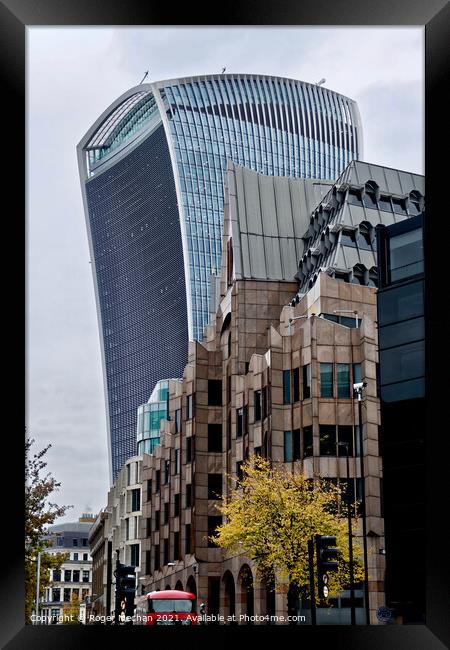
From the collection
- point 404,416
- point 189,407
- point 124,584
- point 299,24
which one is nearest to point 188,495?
point 189,407

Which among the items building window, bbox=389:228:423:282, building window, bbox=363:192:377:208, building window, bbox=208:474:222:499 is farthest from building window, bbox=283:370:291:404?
building window, bbox=389:228:423:282

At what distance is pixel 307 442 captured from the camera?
61.7 meters

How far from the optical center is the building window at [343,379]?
6097 cm

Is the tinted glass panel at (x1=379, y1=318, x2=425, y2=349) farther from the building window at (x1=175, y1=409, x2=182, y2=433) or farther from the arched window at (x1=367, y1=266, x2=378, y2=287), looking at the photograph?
the building window at (x1=175, y1=409, x2=182, y2=433)

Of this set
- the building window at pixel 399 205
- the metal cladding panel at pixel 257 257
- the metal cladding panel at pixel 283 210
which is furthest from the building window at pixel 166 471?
the building window at pixel 399 205

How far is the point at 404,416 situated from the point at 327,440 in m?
15.1

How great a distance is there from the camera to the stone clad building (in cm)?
6025

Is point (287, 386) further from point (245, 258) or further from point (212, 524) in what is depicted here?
point (212, 524)

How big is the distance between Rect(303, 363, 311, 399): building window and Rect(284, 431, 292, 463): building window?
8.24 ft

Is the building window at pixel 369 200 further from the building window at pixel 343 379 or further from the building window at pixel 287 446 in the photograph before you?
the building window at pixel 287 446

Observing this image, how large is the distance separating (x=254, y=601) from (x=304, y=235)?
2817 centimetres

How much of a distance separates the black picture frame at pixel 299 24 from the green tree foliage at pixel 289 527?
37.4 metres
